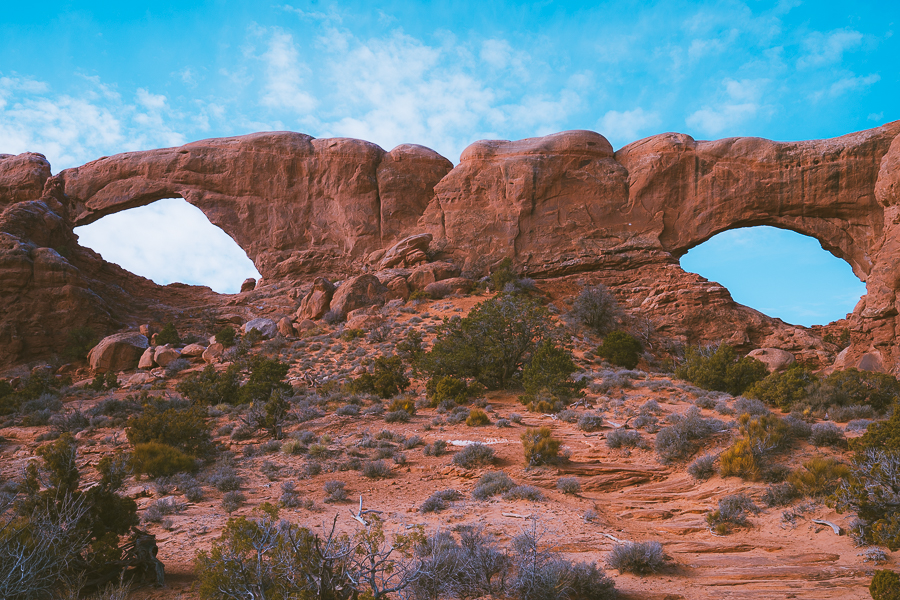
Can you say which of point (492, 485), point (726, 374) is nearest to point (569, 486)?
point (492, 485)

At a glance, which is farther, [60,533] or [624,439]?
[624,439]

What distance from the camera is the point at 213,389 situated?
18.6 meters

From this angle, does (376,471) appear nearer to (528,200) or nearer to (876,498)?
(876,498)

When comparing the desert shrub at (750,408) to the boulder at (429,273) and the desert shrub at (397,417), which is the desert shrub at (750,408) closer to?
the desert shrub at (397,417)

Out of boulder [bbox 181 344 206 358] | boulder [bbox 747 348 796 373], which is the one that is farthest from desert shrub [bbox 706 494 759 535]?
boulder [bbox 181 344 206 358]

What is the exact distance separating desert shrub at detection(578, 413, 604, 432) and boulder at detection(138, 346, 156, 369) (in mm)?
19470

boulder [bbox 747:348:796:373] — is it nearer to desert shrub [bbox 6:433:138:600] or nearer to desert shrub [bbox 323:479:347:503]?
desert shrub [bbox 323:479:347:503]

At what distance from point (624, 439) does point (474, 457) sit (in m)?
3.27

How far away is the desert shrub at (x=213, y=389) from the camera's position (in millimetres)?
18531

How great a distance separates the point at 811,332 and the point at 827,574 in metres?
26.4

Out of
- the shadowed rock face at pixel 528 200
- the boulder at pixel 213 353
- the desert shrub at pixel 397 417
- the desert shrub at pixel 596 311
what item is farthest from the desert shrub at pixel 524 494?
the shadowed rock face at pixel 528 200

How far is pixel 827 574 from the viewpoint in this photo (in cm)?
657

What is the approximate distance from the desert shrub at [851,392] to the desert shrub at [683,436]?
145 inches

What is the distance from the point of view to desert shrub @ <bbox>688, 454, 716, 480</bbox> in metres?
9.87
